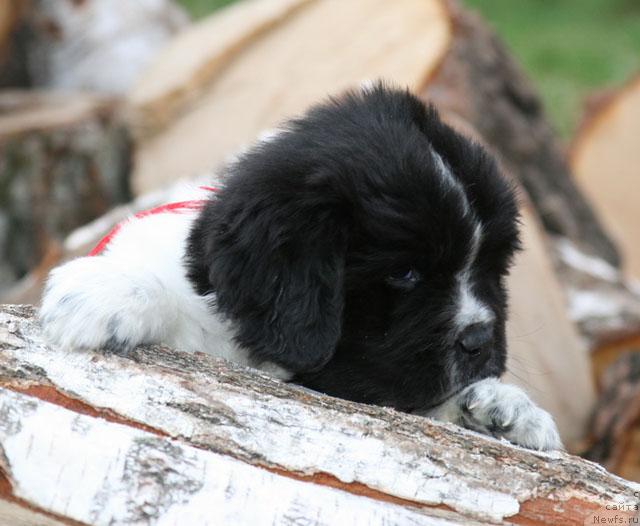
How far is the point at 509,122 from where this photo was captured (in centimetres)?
699

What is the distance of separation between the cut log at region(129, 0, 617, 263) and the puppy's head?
2.92 metres

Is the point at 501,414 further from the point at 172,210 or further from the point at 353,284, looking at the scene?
the point at 172,210

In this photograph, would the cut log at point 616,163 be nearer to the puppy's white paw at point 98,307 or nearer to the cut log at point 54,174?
the cut log at point 54,174

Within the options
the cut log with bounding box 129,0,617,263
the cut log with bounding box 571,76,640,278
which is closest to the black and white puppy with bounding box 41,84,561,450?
the cut log with bounding box 129,0,617,263

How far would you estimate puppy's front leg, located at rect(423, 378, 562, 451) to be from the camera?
3068mm

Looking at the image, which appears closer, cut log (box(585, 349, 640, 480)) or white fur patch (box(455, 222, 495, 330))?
white fur patch (box(455, 222, 495, 330))

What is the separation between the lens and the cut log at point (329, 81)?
6.29 metres

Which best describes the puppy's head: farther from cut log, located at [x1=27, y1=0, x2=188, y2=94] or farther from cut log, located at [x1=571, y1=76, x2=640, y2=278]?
cut log, located at [x1=571, y1=76, x2=640, y2=278]

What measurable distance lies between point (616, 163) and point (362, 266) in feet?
21.2

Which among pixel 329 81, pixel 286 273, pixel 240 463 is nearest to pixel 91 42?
pixel 329 81

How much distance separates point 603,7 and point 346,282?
16.8 m

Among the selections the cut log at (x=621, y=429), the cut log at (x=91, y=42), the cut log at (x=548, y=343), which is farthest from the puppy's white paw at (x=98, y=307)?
the cut log at (x=91, y=42)

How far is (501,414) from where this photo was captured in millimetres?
3156

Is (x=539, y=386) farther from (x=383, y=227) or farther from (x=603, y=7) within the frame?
(x=603, y=7)
